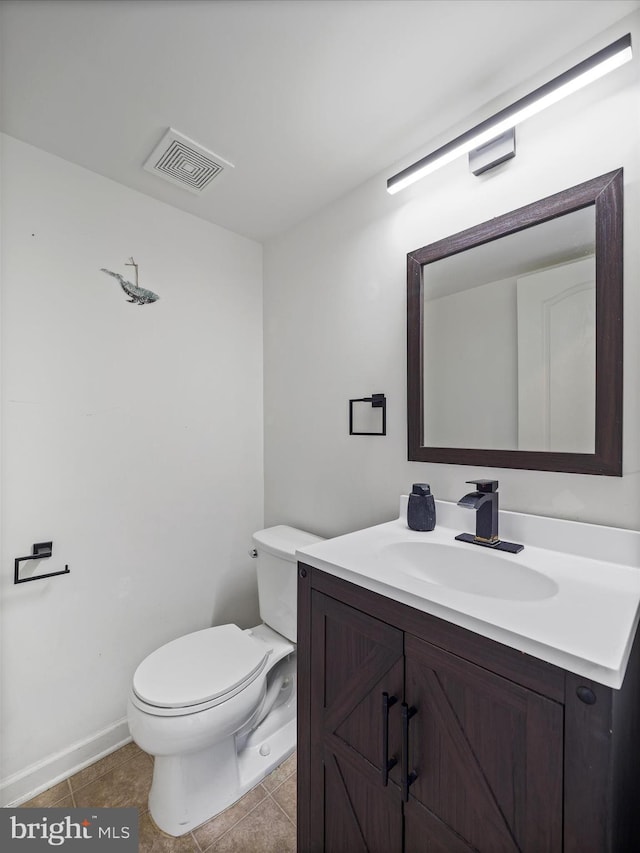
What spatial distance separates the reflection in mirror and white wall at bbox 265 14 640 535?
0.08 m

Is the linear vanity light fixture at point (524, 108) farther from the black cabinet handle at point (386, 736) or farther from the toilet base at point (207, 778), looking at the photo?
the toilet base at point (207, 778)

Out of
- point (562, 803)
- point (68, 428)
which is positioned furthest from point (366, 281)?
point (562, 803)

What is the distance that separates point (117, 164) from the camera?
58.2 inches

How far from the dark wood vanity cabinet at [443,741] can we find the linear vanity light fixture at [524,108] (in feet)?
4.25

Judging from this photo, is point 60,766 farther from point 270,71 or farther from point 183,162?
point 270,71

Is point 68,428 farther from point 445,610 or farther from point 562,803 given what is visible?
point 562,803

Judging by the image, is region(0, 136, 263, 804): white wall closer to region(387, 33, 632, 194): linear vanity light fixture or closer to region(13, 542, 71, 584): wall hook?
region(13, 542, 71, 584): wall hook

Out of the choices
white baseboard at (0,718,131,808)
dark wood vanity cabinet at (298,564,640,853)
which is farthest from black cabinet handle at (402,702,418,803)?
white baseboard at (0,718,131,808)

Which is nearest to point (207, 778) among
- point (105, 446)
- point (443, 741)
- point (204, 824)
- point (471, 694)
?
point (204, 824)

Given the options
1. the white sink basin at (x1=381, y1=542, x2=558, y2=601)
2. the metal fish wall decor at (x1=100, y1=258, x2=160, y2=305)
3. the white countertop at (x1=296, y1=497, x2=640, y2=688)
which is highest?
the metal fish wall decor at (x1=100, y1=258, x2=160, y2=305)

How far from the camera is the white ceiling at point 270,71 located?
957mm

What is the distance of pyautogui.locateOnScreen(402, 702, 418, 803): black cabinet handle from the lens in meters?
0.78

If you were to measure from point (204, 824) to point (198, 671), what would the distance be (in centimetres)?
46

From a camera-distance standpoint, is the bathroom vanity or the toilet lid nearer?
the bathroom vanity
